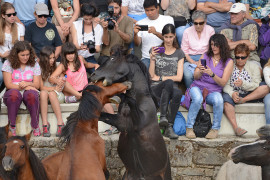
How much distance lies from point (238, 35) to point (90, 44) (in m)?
2.73

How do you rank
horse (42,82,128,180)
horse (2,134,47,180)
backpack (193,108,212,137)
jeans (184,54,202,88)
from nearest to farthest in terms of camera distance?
horse (42,82,128,180), horse (2,134,47,180), backpack (193,108,212,137), jeans (184,54,202,88)

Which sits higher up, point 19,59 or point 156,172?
point 19,59

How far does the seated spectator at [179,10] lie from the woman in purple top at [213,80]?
4.19 ft

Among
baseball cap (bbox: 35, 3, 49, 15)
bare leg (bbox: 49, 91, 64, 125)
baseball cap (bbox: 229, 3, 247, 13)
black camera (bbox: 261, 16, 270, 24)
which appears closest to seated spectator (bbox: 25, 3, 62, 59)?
baseball cap (bbox: 35, 3, 49, 15)

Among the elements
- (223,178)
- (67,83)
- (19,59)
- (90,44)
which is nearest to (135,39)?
(90,44)

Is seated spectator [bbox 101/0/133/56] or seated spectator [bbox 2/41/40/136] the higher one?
seated spectator [bbox 101/0/133/56]

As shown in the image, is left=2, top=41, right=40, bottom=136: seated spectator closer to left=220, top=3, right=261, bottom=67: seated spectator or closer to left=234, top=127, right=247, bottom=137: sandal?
left=234, top=127, right=247, bottom=137: sandal

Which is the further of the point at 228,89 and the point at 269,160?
the point at 228,89

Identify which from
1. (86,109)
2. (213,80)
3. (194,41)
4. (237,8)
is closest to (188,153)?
(213,80)

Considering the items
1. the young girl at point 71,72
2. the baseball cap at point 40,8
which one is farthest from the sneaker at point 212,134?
the baseball cap at point 40,8

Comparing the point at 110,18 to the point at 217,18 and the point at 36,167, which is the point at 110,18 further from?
the point at 36,167

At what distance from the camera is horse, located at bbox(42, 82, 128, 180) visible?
4.25 m

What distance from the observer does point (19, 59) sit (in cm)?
747

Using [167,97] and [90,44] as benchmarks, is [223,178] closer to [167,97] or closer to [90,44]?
[167,97]
